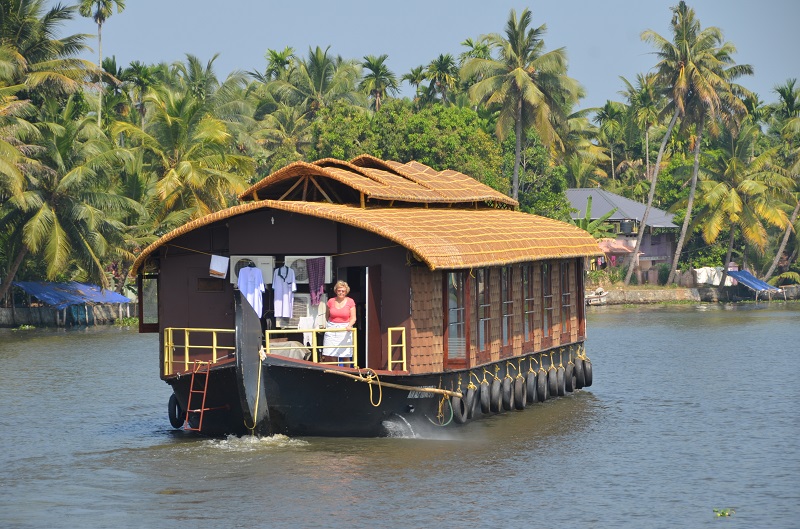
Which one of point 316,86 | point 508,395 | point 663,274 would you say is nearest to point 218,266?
point 508,395

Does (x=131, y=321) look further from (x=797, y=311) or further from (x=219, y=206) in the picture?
(x=797, y=311)

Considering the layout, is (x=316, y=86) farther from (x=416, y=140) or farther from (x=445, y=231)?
(x=445, y=231)

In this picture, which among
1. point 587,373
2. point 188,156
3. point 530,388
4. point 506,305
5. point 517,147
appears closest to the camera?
point 506,305

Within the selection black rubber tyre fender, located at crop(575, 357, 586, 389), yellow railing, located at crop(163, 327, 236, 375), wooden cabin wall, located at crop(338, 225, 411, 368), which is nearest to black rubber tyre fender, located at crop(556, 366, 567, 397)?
black rubber tyre fender, located at crop(575, 357, 586, 389)

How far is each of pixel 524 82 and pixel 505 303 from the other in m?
30.2

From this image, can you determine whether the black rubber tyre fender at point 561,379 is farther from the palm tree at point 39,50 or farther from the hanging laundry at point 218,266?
the palm tree at point 39,50

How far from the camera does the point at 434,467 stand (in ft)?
51.6

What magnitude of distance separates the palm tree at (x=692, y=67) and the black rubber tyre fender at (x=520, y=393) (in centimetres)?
3236

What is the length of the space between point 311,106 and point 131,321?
22946 mm

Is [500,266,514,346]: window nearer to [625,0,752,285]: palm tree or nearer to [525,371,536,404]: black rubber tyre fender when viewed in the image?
[525,371,536,404]: black rubber tyre fender

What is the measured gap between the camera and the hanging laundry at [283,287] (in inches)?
674

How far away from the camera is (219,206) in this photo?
139 feet

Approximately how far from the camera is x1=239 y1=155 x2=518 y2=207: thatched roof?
18.1m

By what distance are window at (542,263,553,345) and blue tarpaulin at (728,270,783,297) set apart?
34.6 metres
